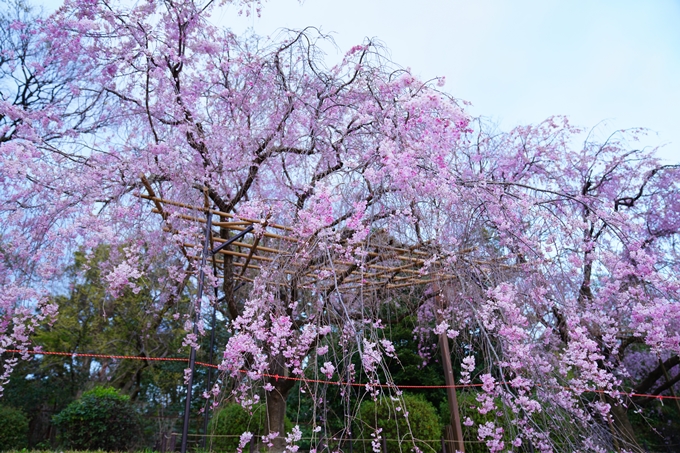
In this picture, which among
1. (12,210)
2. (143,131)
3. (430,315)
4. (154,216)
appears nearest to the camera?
(12,210)

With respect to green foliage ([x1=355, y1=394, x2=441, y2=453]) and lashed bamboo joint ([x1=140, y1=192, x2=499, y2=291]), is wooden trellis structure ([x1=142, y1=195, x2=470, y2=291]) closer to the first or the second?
lashed bamboo joint ([x1=140, y1=192, x2=499, y2=291])

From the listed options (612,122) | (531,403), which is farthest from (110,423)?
(612,122)

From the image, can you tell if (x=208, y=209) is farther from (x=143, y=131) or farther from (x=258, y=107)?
(x=143, y=131)

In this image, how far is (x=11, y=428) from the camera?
6.20 meters

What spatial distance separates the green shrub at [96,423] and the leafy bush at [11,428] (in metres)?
1.19

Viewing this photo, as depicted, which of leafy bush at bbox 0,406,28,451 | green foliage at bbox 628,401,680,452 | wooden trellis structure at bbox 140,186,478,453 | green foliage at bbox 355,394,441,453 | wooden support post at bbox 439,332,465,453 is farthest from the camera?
green foliage at bbox 628,401,680,452

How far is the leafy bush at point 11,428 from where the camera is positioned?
19.9 ft

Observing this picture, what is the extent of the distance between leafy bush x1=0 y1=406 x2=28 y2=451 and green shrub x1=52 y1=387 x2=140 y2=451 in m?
1.19

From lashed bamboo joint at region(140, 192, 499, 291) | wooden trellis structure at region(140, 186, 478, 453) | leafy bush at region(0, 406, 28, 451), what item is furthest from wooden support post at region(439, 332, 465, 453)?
leafy bush at region(0, 406, 28, 451)

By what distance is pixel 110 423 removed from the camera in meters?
5.44

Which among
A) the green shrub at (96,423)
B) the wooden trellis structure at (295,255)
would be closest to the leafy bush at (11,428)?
the green shrub at (96,423)

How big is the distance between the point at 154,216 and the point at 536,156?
4612 mm

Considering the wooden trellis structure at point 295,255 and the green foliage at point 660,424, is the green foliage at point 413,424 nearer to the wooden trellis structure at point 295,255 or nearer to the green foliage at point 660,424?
the wooden trellis structure at point 295,255

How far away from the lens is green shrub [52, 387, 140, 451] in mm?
5324
